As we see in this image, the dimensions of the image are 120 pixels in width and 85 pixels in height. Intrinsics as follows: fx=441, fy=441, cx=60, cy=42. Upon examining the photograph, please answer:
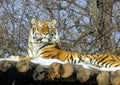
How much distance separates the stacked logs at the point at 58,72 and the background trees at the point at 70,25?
5485 mm

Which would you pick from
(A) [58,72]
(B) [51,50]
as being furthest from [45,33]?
(A) [58,72]

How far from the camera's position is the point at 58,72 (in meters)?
5.07

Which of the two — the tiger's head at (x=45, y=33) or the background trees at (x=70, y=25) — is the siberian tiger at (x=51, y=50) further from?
the background trees at (x=70, y=25)

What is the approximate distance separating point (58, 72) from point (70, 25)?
650 centimetres

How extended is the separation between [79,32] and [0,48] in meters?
2.14

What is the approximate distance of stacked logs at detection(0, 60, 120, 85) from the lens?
5.05m

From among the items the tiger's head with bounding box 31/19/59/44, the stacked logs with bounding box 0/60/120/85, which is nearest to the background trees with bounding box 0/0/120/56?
the tiger's head with bounding box 31/19/59/44

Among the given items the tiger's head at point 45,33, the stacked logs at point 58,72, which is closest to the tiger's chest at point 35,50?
the tiger's head at point 45,33

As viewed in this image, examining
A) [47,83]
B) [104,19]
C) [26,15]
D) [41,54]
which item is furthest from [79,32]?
[47,83]

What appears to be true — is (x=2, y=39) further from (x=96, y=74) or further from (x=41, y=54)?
(x=96, y=74)

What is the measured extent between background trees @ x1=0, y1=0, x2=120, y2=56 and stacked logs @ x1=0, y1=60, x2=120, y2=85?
18.0ft

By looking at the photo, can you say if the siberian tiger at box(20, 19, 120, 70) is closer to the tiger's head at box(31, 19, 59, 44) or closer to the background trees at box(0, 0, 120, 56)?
the tiger's head at box(31, 19, 59, 44)

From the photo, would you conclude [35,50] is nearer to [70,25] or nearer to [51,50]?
[51,50]

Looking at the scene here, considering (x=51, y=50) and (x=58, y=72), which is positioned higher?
(x=58, y=72)
